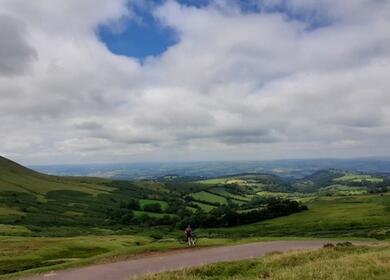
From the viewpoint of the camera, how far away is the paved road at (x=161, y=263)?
35916mm

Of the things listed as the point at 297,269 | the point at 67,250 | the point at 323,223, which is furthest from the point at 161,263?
the point at 323,223

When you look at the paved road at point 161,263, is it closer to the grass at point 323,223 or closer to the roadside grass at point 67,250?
the roadside grass at point 67,250

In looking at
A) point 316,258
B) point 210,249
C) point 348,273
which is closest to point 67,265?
point 210,249

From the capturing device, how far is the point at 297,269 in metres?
27.3

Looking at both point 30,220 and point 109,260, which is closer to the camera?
point 109,260

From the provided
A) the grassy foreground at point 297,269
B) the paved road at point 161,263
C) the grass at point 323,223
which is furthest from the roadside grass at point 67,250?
the grass at point 323,223

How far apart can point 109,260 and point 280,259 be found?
18056 mm

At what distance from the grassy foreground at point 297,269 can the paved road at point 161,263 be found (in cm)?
353

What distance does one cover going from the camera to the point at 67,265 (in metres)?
43.0

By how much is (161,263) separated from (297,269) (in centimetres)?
1553

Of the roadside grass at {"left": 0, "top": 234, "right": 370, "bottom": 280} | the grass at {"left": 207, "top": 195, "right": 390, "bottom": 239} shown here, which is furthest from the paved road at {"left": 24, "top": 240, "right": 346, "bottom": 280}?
the grass at {"left": 207, "top": 195, "right": 390, "bottom": 239}

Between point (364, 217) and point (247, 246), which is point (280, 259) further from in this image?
point (364, 217)

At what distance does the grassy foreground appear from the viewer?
2445cm

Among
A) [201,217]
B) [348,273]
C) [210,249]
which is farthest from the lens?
[201,217]
